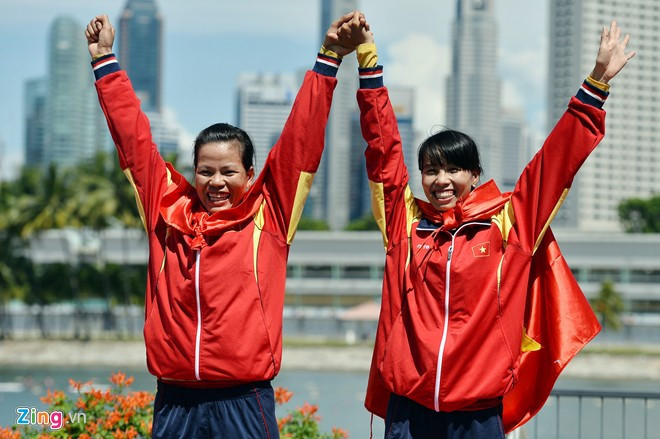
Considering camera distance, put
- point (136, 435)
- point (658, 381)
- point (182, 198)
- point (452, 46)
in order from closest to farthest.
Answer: point (182, 198)
point (136, 435)
point (658, 381)
point (452, 46)

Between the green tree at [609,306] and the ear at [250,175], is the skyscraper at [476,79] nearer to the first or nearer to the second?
the green tree at [609,306]

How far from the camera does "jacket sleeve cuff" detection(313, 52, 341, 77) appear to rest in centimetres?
365

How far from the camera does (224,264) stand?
11.5 ft

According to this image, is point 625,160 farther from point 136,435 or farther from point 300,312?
point 136,435

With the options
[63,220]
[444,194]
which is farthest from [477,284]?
[63,220]

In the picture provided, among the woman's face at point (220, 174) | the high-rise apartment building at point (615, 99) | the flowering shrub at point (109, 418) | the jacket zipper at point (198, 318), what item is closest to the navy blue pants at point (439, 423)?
the jacket zipper at point (198, 318)

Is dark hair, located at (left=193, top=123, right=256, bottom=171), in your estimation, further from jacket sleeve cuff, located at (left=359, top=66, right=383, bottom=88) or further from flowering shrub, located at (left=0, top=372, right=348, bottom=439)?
flowering shrub, located at (left=0, top=372, right=348, bottom=439)

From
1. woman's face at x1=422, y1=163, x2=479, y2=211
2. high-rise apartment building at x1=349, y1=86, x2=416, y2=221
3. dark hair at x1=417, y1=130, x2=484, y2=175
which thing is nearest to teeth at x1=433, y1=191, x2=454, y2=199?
woman's face at x1=422, y1=163, x2=479, y2=211

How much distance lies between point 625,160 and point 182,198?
3918 inches

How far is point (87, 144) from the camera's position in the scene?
654 ft

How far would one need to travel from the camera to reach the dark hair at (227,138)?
143 inches

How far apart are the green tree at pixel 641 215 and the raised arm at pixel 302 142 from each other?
67.5m

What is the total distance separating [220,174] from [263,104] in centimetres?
15355

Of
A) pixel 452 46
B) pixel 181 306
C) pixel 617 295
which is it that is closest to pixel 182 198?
pixel 181 306
